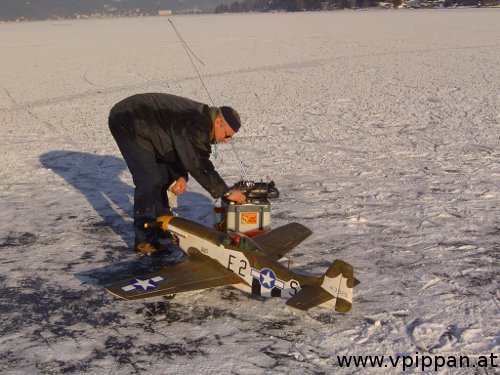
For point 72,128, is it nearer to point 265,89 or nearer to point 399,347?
point 265,89

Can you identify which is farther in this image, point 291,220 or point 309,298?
point 291,220

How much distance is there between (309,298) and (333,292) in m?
0.20

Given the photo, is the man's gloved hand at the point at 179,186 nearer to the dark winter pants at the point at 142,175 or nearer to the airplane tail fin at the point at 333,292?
the dark winter pants at the point at 142,175

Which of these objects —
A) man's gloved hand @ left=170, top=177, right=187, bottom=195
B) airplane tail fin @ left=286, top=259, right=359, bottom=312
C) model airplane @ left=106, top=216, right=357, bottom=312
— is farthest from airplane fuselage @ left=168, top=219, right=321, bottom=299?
man's gloved hand @ left=170, top=177, right=187, bottom=195

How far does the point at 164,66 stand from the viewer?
68.2ft

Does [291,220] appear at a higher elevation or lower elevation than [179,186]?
lower

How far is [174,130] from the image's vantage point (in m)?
5.35

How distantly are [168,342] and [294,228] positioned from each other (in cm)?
213

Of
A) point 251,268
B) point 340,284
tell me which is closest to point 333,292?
point 340,284

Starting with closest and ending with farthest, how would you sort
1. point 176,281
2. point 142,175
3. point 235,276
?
point 176,281
point 235,276
point 142,175

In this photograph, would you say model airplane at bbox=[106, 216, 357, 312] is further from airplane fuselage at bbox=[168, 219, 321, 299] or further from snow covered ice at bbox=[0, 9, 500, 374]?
snow covered ice at bbox=[0, 9, 500, 374]

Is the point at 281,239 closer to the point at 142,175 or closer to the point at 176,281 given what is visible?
the point at 176,281

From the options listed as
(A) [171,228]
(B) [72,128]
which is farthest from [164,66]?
(A) [171,228]

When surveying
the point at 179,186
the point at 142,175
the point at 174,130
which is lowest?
the point at 179,186
